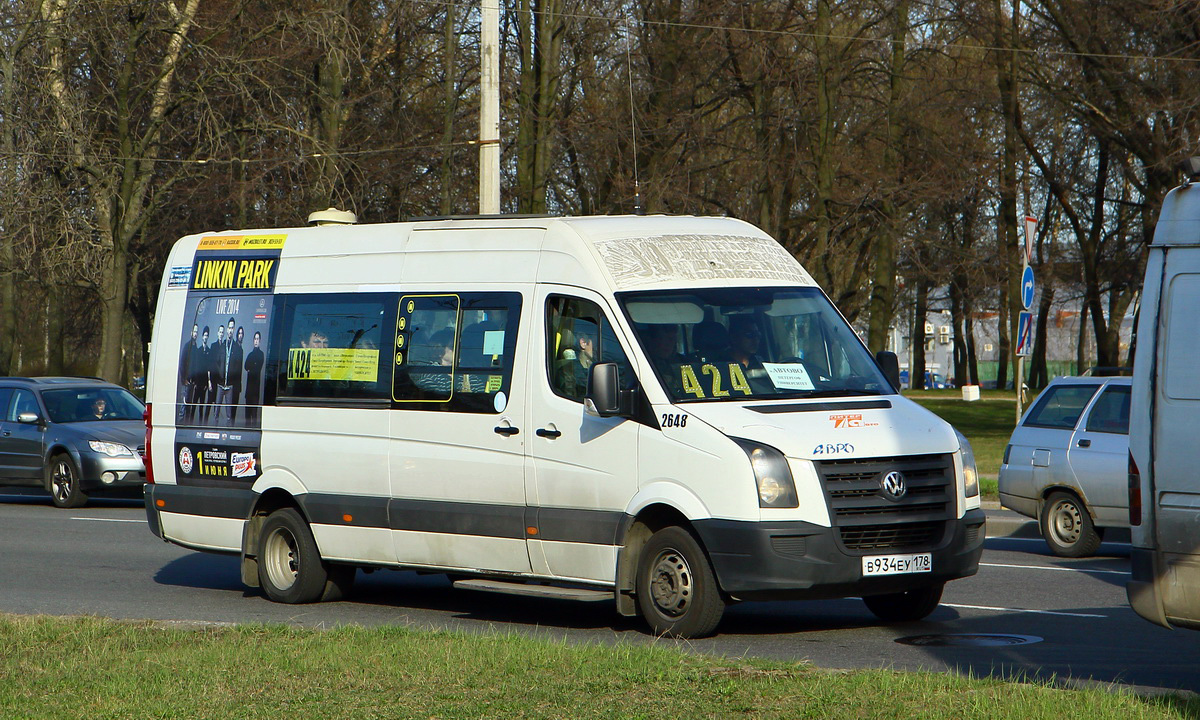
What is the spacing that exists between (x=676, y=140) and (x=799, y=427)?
913 inches

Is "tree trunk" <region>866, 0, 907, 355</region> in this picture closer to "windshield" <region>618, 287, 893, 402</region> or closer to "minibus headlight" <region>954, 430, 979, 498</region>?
"windshield" <region>618, 287, 893, 402</region>

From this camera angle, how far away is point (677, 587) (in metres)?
8.70

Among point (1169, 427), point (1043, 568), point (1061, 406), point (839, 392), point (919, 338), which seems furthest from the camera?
point (919, 338)

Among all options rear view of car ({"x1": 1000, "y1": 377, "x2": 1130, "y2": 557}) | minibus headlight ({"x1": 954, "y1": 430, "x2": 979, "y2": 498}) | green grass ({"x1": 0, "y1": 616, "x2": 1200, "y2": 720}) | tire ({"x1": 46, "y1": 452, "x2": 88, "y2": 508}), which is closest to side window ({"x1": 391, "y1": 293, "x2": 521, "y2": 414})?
green grass ({"x1": 0, "y1": 616, "x2": 1200, "y2": 720})

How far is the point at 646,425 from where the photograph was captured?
884cm

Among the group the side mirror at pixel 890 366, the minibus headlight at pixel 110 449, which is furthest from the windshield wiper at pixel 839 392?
the minibus headlight at pixel 110 449

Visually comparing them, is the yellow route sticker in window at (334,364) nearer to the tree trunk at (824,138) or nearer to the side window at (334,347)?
the side window at (334,347)

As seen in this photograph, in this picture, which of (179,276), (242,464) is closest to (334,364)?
(242,464)

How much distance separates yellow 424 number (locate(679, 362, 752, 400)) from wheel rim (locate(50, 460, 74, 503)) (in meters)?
12.9

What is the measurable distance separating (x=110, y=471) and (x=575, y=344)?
1156 centimetres

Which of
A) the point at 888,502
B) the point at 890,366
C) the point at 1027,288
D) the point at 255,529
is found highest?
the point at 1027,288

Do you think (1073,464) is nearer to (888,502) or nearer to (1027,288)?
(1027,288)

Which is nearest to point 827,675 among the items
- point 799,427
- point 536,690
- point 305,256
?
point 536,690

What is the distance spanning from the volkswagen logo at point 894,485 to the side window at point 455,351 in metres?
2.52
